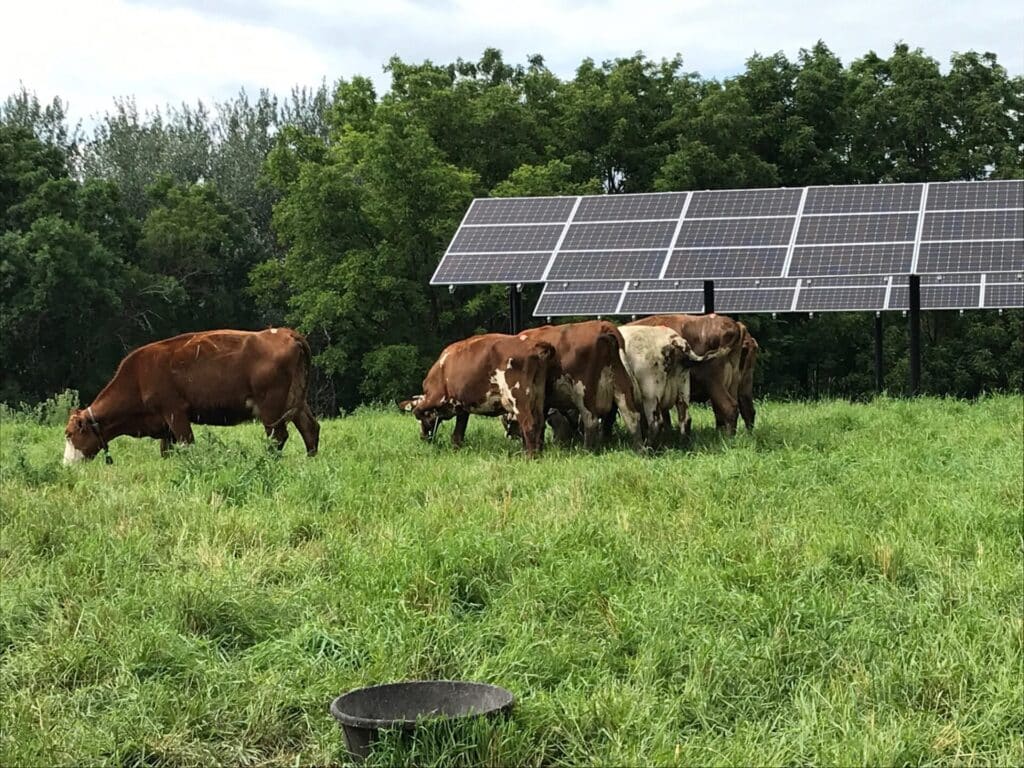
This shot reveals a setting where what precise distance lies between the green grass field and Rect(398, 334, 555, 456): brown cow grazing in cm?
222

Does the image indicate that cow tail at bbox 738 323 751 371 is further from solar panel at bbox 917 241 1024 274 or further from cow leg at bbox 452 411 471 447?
solar panel at bbox 917 241 1024 274

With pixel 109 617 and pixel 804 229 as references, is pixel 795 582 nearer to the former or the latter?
pixel 109 617

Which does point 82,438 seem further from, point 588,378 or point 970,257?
point 970,257

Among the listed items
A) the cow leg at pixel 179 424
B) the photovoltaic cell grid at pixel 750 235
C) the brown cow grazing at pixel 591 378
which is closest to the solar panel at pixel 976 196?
the photovoltaic cell grid at pixel 750 235

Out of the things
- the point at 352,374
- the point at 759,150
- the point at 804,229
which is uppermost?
the point at 759,150

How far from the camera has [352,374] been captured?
37219mm

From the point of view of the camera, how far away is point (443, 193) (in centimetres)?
3372

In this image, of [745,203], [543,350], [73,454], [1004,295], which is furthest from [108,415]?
[1004,295]

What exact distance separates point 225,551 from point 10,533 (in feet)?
5.22

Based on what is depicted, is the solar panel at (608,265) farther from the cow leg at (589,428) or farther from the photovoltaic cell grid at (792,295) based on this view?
the cow leg at (589,428)

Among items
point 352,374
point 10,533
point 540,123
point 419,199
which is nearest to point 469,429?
point 10,533

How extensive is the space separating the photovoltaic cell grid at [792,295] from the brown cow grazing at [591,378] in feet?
32.0

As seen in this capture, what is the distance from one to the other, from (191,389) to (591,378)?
4105 mm

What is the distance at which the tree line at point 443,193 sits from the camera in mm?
33531
